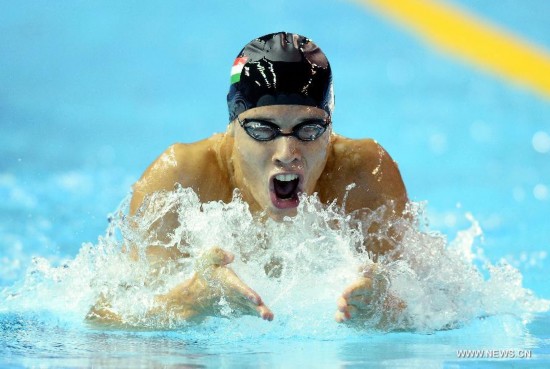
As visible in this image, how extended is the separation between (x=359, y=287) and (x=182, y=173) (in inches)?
35.8

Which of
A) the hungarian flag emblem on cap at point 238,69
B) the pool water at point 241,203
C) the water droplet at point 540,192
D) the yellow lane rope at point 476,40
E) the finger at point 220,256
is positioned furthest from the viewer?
the yellow lane rope at point 476,40

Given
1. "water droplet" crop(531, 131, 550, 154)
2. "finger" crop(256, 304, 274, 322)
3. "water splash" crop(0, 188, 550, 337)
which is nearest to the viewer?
"finger" crop(256, 304, 274, 322)

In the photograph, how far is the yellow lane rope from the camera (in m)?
6.71

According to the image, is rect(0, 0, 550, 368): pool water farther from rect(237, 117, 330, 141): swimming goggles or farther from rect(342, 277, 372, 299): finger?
rect(237, 117, 330, 141): swimming goggles

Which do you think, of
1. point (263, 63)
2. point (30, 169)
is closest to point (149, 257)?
point (263, 63)

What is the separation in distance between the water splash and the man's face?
2.3 inches

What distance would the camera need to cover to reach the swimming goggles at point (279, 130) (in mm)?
2822

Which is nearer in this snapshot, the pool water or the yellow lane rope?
the pool water

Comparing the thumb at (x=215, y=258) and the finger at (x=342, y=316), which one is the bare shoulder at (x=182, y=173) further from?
the finger at (x=342, y=316)

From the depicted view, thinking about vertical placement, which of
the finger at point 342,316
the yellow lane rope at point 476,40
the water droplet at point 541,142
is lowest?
the finger at point 342,316

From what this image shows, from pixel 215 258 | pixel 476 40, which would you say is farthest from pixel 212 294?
pixel 476 40

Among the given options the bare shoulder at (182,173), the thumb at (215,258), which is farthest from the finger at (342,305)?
the bare shoulder at (182,173)

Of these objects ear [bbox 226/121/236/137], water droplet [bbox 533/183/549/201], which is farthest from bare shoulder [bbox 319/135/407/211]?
water droplet [bbox 533/183/549/201]

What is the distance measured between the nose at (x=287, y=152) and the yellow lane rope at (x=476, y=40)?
428cm
